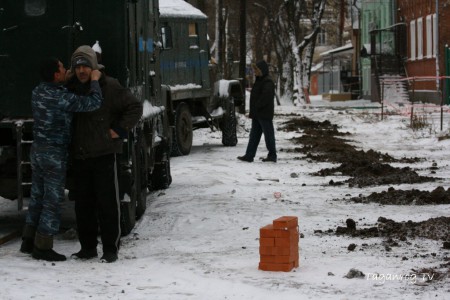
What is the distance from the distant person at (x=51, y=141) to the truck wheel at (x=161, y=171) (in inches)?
208

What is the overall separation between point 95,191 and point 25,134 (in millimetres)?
1587

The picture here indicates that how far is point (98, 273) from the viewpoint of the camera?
8594 mm

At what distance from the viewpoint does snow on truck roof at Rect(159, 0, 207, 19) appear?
21.9 meters

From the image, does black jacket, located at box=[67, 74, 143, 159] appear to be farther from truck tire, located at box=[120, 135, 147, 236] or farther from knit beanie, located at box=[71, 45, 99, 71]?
truck tire, located at box=[120, 135, 147, 236]

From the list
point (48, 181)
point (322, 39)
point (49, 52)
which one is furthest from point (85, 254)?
point (322, 39)

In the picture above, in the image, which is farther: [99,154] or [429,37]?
[429,37]

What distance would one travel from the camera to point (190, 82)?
22.2m

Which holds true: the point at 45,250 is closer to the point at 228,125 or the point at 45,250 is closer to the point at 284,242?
the point at 284,242

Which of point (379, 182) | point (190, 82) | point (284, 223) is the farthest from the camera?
point (190, 82)

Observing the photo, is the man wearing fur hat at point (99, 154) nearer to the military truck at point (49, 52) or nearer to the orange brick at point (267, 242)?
the military truck at point (49, 52)

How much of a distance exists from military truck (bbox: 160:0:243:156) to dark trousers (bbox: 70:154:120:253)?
33.6 ft

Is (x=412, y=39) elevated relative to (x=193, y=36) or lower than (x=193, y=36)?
elevated

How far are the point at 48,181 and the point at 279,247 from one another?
7.12ft

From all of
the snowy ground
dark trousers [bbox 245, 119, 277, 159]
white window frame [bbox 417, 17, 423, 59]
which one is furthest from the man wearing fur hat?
white window frame [bbox 417, 17, 423, 59]
